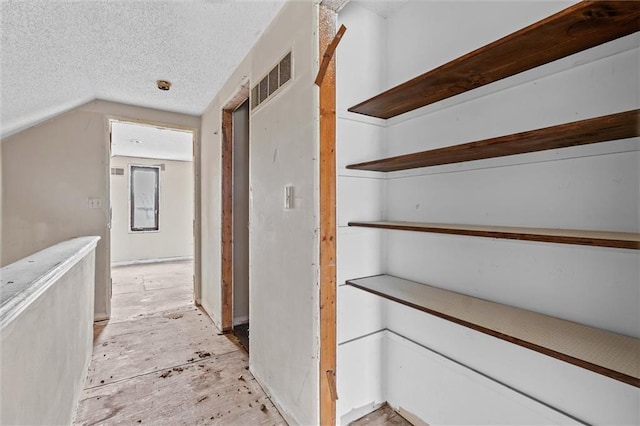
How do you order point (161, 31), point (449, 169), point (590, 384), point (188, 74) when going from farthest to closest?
point (188, 74), point (161, 31), point (449, 169), point (590, 384)

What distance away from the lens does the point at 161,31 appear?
1.93m

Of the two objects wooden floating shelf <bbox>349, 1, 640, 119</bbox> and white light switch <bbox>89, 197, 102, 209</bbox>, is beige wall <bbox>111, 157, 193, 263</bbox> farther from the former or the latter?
wooden floating shelf <bbox>349, 1, 640, 119</bbox>

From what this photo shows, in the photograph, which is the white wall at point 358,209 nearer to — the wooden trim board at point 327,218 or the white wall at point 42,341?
the wooden trim board at point 327,218

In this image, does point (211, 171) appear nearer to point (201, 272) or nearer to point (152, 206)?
point (201, 272)

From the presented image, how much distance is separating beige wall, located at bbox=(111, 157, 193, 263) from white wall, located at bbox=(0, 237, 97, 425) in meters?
→ 5.19

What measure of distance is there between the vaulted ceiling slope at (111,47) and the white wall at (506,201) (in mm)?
881

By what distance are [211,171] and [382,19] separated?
7.59 feet

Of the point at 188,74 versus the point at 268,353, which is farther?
the point at 188,74

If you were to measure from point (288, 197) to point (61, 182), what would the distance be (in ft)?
Result: 9.41

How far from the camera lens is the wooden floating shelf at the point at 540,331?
775mm

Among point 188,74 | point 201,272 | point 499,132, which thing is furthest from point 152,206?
point 499,132

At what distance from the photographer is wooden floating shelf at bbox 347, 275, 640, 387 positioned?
2.54ft

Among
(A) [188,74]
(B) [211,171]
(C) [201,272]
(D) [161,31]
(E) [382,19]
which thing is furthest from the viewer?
(C) [201,272]

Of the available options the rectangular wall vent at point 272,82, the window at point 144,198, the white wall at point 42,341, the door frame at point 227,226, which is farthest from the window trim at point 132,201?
the rectangular wall vent at point 272,82
